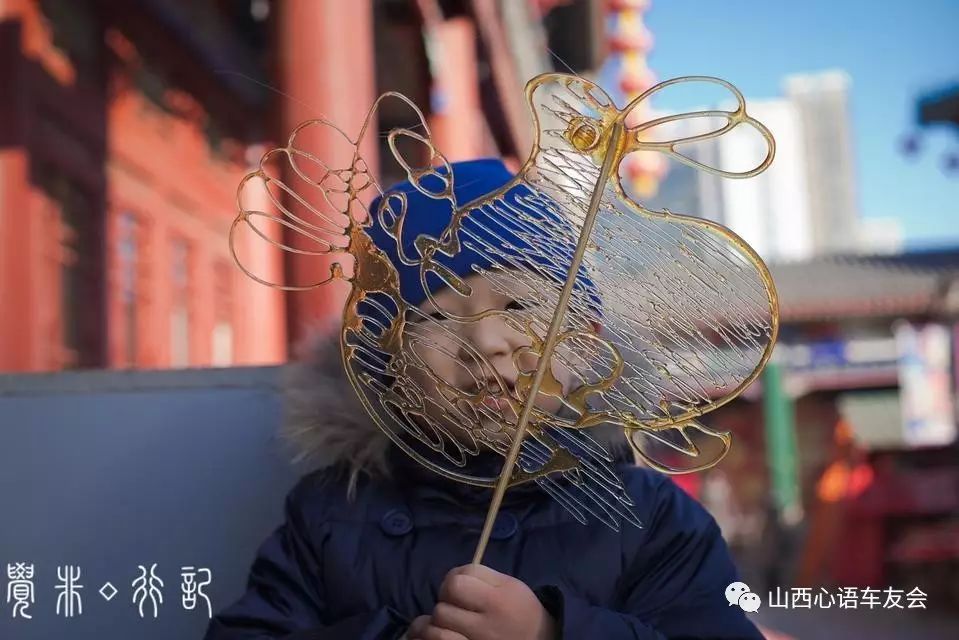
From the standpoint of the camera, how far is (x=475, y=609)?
0.73m

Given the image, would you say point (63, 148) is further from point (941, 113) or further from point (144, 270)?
point (941, 113)

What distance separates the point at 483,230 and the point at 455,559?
296 mm

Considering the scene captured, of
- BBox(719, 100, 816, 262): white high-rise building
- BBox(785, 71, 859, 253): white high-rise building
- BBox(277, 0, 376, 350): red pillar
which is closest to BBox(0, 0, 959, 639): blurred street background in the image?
BBox(277, 0, 376, 350): red pillar

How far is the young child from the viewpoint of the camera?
0.87m

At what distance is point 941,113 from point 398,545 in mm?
7996

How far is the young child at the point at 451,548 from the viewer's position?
0.87m

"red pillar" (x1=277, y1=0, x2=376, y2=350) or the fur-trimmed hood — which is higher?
"red pillar" (x1=277, y1=0, x2=376, y2=350)

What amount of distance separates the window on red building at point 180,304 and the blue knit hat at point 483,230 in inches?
141

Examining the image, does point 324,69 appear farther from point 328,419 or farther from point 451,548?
point 451,548

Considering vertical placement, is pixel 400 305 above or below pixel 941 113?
below

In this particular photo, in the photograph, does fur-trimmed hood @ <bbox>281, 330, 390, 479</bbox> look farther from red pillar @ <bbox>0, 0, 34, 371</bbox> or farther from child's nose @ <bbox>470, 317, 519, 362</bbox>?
red pillar @ <bbox>0, 0, 34, 371</bbox>

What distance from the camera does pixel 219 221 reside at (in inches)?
197

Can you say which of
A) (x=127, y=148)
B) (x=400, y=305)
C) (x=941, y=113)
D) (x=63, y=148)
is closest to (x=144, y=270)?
(x=127, y=148)

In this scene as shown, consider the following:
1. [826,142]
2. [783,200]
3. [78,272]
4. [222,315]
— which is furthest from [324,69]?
[826,142]
